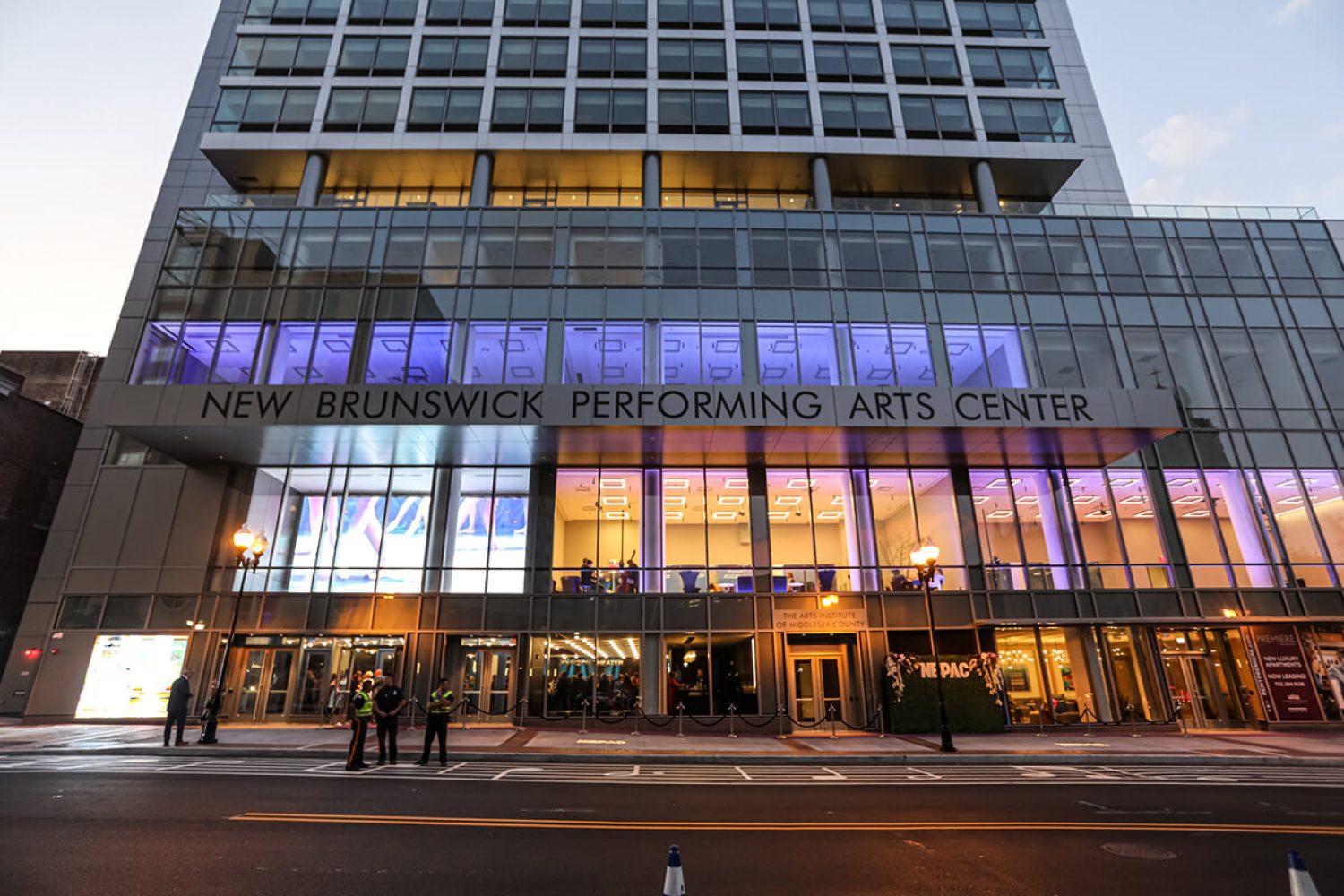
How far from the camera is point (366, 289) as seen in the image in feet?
84.7

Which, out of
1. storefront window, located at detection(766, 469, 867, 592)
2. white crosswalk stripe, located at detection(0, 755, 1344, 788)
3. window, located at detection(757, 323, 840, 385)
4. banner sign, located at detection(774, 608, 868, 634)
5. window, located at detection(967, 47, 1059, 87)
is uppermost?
window, located at detection(967, 47, 1059, 87)

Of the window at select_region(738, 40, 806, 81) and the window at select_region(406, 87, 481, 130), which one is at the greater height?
the window at select_region(738, 40, 806, 81)

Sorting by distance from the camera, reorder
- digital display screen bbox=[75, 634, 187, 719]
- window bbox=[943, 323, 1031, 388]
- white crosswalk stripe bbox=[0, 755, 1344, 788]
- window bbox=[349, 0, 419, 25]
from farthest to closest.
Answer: window bbox=[349, 0, 419, 25]
window bbox=[943, 323, 1031, 388]
digital display screen bbox=[75, 634, 187, 719]
white crosswalk stripe bbox=[0, 755, 1344, 788]

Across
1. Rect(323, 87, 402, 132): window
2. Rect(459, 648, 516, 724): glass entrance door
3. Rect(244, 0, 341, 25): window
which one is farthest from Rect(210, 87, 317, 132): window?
Rect(459, 648, 516, 724): glass entrance door

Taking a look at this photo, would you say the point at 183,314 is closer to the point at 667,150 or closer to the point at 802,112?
the point at 667,150

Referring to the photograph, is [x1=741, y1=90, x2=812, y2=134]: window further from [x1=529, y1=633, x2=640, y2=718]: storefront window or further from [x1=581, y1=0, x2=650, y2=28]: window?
[x1=529, y1=633, x2=640, y2=718]: storefront window

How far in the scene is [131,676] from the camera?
22406 mm

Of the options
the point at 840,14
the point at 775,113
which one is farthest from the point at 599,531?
the point at 840,14

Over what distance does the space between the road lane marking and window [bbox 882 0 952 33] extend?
3724cm

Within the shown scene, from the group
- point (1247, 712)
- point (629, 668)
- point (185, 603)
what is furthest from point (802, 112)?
point (185, 603)

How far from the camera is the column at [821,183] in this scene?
2986cm

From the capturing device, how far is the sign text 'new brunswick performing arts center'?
2136 cm

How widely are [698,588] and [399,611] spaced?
35.5 feet

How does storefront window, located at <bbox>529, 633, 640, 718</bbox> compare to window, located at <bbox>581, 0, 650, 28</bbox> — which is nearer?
storefront window, located at <bbox>529, 633, 640, 718</bbox>
